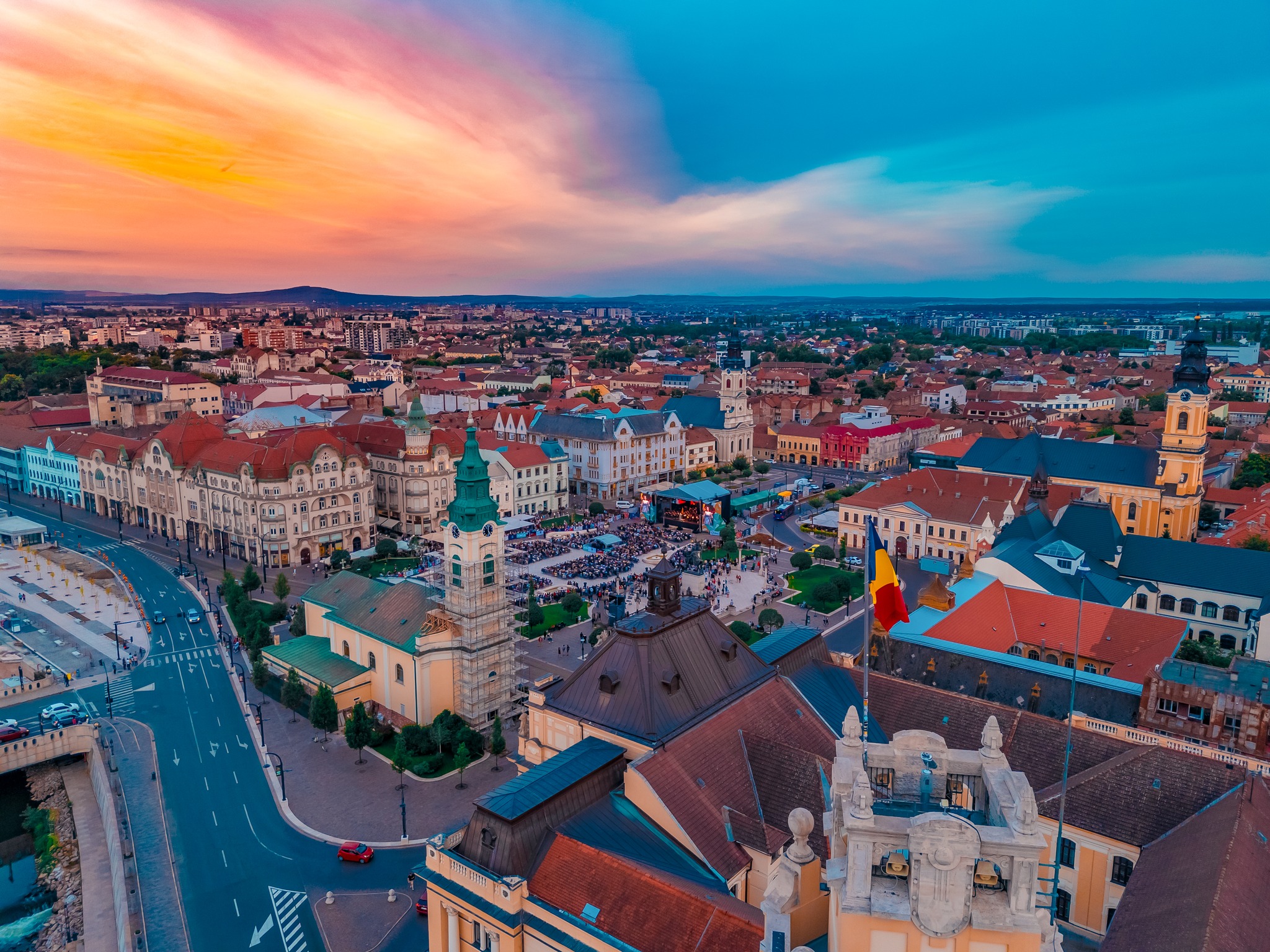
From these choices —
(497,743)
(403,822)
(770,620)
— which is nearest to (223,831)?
(403,822)

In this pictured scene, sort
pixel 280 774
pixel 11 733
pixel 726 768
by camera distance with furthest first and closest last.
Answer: pixel 11 733, pixel 280 774, pixel 726 768

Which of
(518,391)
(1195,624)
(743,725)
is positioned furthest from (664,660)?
(518,391)

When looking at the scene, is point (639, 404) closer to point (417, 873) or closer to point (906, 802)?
point (417, 873)

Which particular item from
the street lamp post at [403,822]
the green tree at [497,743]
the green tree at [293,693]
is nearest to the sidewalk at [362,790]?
the street lamp post at [403,822]

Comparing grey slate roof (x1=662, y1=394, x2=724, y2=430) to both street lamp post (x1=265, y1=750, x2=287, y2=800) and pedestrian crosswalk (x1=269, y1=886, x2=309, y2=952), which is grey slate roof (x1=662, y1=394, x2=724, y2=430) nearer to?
street lamp post (x1=265, y1=750, x2=287, y2=800)

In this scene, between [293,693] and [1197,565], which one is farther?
[1197,565]

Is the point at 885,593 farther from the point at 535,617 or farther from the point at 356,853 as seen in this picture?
the point at 535,617

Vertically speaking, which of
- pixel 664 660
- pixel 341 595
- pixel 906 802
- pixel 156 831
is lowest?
pixel 156 831
